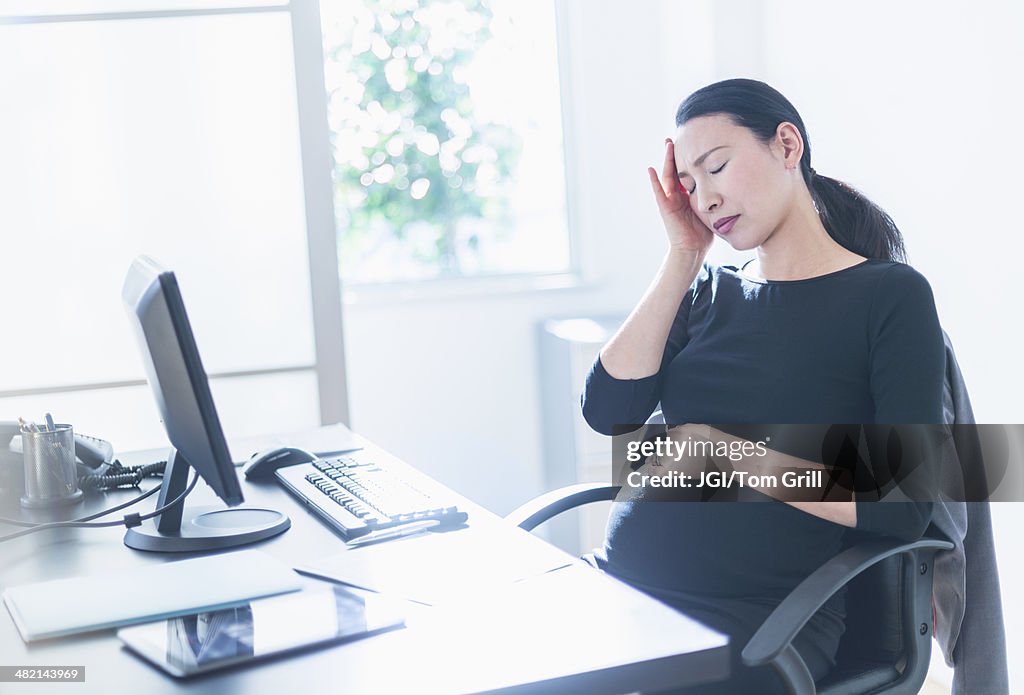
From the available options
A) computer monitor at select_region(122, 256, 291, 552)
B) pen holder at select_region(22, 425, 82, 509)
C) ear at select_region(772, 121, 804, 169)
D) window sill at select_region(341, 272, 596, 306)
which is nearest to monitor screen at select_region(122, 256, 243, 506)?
computer monitor at select_region(122, 256, 291, 552)

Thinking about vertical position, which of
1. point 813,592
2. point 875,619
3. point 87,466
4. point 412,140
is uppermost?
point 412,140

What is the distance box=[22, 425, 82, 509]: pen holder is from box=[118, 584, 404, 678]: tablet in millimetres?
651

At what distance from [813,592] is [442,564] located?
0.46 metres

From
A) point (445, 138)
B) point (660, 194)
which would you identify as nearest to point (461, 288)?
point (445, 138)

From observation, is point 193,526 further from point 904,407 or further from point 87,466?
point 904,407

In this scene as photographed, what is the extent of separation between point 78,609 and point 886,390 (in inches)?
42.8

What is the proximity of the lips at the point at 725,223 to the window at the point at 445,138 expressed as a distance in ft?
7.33

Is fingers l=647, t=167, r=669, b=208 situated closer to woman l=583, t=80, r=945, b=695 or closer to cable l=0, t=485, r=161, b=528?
woman l=583, t=80, r=945, b=695

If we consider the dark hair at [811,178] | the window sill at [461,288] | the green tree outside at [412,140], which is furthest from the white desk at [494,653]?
the green tree outside at [412,140]

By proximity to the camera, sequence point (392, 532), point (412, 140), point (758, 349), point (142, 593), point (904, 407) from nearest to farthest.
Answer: point (142, 593) → point (392, 532) → point (904, 407) → point (758, 349) → point (412, 140)

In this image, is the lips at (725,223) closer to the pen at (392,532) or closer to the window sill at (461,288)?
the pen at (392,532)

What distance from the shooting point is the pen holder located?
1.57 metres

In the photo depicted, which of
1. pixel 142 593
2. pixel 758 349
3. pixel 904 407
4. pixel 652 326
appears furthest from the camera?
pixel 652 326

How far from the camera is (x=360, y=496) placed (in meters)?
1.49
